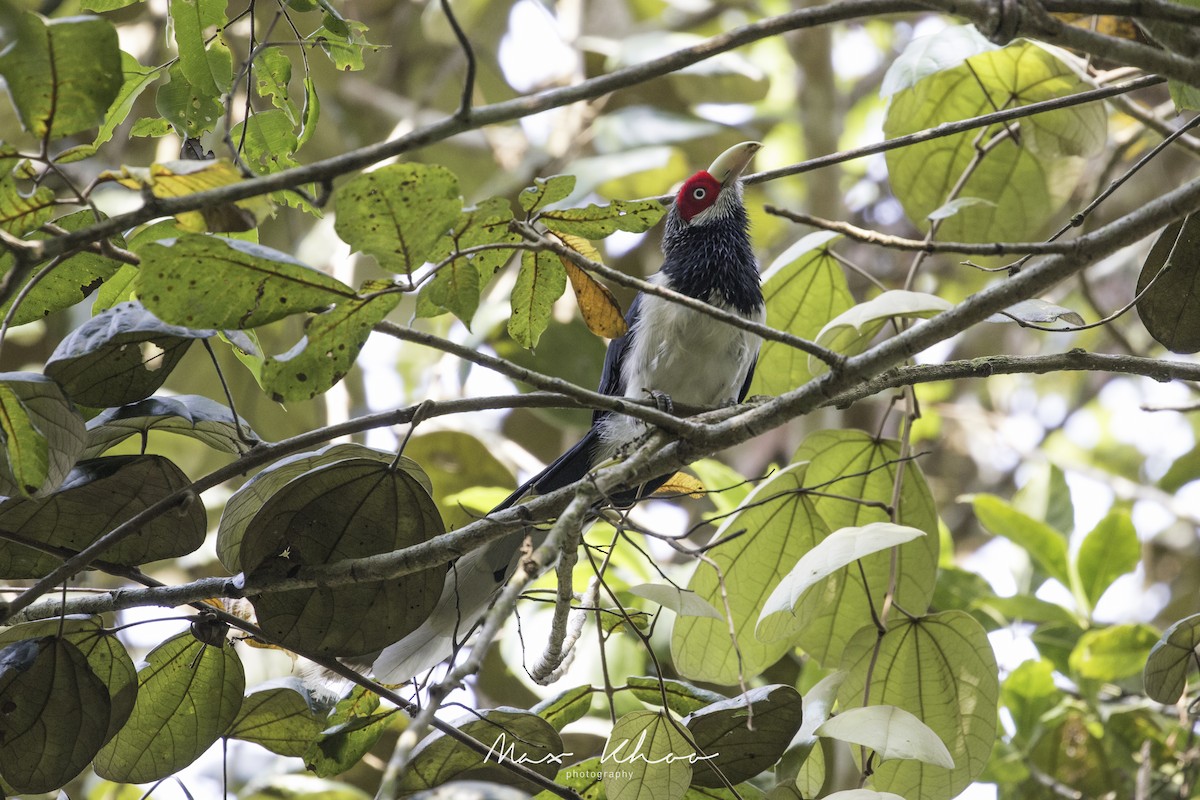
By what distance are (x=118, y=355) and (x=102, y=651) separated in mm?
404

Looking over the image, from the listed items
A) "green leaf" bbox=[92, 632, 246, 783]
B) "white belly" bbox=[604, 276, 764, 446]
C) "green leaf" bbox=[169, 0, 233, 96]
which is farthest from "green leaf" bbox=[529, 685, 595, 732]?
"white belly" bbox=[604, 276, 764, 446]

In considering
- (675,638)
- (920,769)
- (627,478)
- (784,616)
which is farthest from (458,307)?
(920,769)

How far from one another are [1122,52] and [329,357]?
864 mm

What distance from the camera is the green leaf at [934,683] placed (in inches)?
59.8

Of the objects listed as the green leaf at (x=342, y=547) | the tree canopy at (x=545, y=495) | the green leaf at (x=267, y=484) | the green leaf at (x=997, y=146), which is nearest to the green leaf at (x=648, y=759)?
the tree canopy at (x=545, y=495)

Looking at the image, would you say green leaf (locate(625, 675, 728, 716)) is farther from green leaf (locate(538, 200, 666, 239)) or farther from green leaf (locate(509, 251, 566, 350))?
green leaf (locate(538, 200, 666, 239))

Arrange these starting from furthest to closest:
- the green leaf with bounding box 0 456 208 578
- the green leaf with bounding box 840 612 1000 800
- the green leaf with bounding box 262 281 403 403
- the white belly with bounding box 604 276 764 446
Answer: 1. the white belly with bounding box 604 276 764 446
2. the green leaf with bounding box 840 612 1000 800
3. the green leaf with bounding box 0 456 208 578
4. the green leaf with bounding box 262 281 403 403

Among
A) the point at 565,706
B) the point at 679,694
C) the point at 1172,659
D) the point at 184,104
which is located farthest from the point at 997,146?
the point at 184,104

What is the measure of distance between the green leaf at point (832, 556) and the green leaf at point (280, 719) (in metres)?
0.70

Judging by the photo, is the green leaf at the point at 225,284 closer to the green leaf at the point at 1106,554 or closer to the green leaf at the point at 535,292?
the green leaf at the point at 535,292

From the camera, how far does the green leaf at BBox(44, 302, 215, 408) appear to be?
3.87 ft

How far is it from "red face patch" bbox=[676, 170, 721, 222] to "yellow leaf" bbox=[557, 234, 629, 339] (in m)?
1.59

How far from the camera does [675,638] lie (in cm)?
166

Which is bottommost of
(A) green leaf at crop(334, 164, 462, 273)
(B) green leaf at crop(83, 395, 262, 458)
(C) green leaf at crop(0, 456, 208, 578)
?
(C) green leaf at crop(0, 456, 208, 578)
